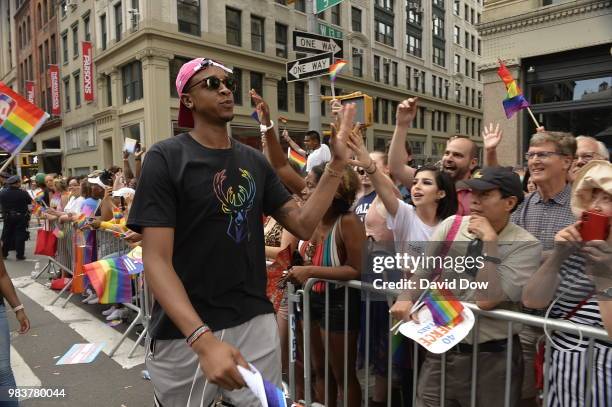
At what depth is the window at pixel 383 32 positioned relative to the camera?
Answer: 3709cm

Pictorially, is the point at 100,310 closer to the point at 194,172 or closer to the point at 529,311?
the point at 194,172

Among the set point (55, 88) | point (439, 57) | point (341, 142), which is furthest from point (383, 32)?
point (341, 142)

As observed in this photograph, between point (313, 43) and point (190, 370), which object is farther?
point (313, 43)

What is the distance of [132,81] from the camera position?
25234 mm

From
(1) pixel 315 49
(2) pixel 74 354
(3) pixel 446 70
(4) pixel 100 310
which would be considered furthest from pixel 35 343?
(3) pixel 446 70

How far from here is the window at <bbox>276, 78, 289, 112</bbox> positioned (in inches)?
1137

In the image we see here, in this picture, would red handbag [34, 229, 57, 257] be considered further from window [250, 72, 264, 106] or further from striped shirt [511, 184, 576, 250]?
window [250, 72, 264, 106]

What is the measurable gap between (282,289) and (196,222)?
1773 mm

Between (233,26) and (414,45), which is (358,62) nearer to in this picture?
(414,45)

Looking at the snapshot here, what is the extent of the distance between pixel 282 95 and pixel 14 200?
1980 centimetres

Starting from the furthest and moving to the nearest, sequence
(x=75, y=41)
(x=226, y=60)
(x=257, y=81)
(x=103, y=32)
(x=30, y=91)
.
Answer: (x=30, y=91), (x=75, y=41), (x=257, y=81), (x=103, y=32), (x=226, y=60)

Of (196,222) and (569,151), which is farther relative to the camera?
(569,151)

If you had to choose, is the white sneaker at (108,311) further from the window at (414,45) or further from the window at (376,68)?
the window at (414,45)

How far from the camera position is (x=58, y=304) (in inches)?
278
